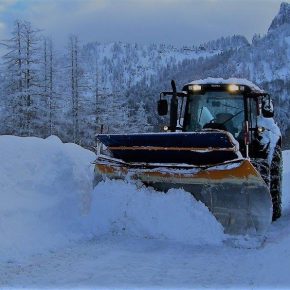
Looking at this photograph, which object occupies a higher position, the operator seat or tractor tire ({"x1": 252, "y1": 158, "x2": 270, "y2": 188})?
the operator seat

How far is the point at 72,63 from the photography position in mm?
39625

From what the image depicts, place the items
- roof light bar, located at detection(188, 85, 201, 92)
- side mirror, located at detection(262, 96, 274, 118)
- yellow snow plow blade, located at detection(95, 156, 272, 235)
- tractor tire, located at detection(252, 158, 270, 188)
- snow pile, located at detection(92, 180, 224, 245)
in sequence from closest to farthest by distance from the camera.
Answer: yellow snow plow blade, located at detection(95, 156, 272, 235) → snow pile, located at detection(92, 180, 224, 245) → tractor tire, located at detection(252, 158, 270, 188) → side mirror, located at detection(262, 96, 274, 118) → roof light bar, located at detection(188, 85, 201, 92)

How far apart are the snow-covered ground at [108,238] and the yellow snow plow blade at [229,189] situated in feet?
0.44

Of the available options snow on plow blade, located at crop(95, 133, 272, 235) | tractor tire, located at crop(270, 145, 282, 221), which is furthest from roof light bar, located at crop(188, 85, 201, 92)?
snow on plow blade, located at crop(95, 133, 272, 235)

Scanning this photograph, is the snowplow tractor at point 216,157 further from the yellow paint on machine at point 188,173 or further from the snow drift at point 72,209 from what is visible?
the snow drift at point 72,209

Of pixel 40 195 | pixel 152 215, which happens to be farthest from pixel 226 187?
pixel 40 195

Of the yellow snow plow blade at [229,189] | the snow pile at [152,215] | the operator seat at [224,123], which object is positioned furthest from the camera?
the operator seat at [224,123]

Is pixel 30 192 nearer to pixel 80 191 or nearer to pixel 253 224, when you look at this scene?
pixel 80 191

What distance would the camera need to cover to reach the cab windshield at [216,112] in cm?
816

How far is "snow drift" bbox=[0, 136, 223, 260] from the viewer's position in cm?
634

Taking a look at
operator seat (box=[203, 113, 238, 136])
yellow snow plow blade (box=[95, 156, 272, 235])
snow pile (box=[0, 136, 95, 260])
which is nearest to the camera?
yellow snow plow blade (box=[95, 156, 272, 235])

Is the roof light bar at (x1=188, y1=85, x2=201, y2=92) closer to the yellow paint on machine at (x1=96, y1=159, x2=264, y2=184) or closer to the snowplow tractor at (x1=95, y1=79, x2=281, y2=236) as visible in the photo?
the snowplow tractor at (x1=95, y1=79, x2=281, y2=236)

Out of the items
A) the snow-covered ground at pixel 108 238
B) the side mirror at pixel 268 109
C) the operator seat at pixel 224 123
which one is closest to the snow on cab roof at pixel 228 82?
the side mirror at pixel 268 109

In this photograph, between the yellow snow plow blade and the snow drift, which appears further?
the snow drift
